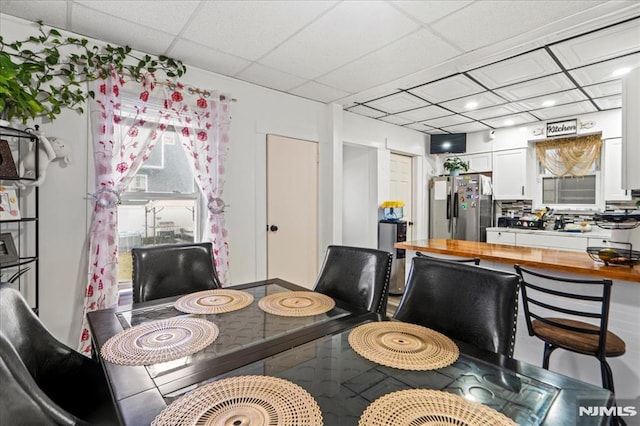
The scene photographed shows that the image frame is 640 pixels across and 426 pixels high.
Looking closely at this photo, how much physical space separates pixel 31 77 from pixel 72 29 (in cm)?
46

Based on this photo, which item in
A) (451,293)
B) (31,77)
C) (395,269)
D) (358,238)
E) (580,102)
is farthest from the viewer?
(358,238)

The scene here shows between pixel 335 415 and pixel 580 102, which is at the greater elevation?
pixel 580 102

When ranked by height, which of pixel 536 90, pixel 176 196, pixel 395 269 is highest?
pixel 536 90

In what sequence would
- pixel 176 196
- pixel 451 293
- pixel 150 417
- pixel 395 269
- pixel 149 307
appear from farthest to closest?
1. pixel 395 269
2. pixel 176 196
3. pixel 149 307
4. pixel 451 293
5. pixel 150 417

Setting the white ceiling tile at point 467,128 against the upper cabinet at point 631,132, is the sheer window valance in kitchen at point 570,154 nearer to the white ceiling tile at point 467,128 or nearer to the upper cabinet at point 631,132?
the white ceiling tile at point 467,128

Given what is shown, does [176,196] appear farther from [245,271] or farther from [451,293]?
[451,293]

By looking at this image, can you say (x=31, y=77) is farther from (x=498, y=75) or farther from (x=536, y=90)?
(x=536, y=90)

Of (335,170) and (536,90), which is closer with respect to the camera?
(536,90)

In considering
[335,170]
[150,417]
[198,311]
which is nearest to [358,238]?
[335,170]

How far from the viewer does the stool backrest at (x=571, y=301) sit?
1.48 meters

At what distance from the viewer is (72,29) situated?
2.28 meters

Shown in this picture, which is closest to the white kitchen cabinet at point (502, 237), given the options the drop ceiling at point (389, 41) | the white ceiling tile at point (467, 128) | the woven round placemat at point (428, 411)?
the white ceiling tile at point (467, 128)

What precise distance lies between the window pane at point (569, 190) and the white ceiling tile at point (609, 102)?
0.98 meters

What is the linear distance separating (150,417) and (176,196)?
8.15 feet
